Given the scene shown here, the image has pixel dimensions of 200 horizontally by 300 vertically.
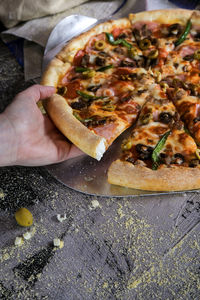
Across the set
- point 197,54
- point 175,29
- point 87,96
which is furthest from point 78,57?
point 197,54

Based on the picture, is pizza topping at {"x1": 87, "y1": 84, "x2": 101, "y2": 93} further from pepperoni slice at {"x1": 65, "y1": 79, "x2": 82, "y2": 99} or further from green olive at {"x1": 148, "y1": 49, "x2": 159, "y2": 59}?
green olive at {"x1": 148, "y1": 49, "x2": 159, "y2": 59}

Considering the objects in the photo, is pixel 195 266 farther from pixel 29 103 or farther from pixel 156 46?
pixel 156 46

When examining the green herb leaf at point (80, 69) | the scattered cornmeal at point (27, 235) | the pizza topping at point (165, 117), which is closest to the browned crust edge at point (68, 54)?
the green herb leaf at point (80, 69)

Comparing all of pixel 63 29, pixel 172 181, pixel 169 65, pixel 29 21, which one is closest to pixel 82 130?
pixel 172 181

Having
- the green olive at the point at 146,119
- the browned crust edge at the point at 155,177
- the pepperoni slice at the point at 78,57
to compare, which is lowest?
the browned crust edge at the point at 155,177

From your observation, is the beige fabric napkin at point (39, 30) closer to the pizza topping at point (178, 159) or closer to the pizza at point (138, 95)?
the pizza at point (138, 95)

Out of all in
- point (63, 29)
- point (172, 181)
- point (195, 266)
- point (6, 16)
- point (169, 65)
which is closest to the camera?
point (195, 266)
